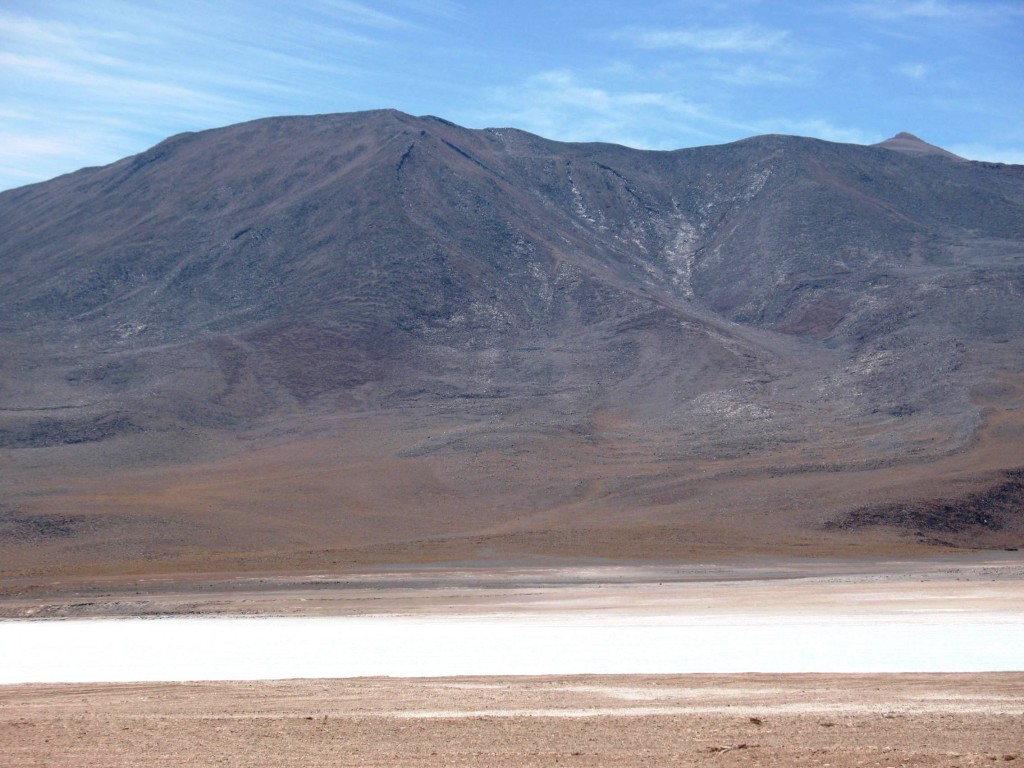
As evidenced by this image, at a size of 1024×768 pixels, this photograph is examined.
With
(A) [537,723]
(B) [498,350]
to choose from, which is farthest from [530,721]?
(B) [498,350]

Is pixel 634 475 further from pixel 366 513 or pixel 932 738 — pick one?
pixel 932 738

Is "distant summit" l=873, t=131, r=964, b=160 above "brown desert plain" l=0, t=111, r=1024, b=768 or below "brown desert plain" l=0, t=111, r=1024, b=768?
above

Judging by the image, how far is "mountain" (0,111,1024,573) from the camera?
53.6m

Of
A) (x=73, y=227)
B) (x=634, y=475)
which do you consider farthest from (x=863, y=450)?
(x=73, y=227)

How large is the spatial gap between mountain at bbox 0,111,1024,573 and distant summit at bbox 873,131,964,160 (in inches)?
89.9

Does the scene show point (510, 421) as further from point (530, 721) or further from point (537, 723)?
point (537, 723)

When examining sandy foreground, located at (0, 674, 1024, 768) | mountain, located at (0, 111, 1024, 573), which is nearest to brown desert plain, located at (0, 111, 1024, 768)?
sandy foreground, located at (0, 674, 1024, 768)

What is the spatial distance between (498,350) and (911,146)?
287ft

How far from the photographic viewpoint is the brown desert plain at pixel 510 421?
1534 cm

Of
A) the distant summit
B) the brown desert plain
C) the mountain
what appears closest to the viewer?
the brown desert plain

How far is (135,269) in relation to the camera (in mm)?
103938

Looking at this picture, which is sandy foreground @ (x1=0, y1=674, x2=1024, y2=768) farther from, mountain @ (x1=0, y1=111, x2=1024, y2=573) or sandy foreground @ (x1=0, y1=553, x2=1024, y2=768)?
mountain @ (x1=0, y1=111, x2=1024, y2=573)

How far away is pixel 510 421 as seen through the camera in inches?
2918

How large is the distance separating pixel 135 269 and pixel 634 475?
202 feet
